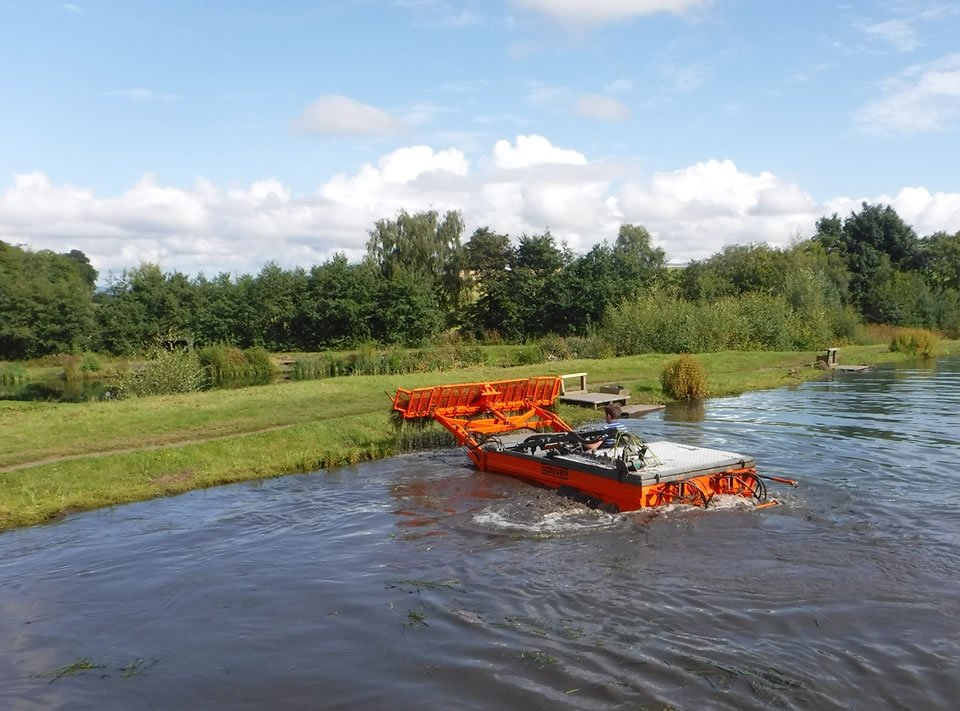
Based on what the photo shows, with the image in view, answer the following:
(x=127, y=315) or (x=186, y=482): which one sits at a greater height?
(x=127, y=315)

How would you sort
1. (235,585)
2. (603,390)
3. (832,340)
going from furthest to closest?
1. (832,340)
2. (603,390)
3. (235,585)

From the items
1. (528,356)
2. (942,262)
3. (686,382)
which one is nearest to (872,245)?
(942,262)

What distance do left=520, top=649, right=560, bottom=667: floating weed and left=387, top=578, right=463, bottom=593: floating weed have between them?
209 centimetres

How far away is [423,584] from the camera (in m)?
10.5

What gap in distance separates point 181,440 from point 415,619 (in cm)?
1123

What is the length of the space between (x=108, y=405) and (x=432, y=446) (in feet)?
32.9

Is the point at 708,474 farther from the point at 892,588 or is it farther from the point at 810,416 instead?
the point at 810,416

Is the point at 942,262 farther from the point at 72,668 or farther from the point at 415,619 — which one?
the point at 72,668

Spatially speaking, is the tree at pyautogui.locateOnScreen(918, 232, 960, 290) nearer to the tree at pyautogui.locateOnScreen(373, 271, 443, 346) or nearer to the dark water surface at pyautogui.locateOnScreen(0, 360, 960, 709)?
the tree at pyautogui.locateOnScreen(373, 271, 443, 346)

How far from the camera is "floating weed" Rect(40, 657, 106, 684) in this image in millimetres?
8328

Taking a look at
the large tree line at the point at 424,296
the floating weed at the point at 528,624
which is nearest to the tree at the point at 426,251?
the large tree line at the point at 424,296

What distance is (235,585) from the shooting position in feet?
35.1

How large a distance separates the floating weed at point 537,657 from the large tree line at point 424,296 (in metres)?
42.2

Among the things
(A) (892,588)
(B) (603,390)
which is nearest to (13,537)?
(A) (892,588)
